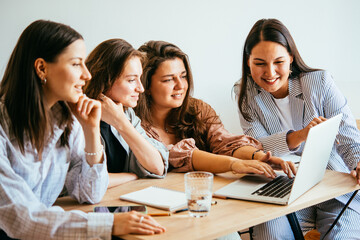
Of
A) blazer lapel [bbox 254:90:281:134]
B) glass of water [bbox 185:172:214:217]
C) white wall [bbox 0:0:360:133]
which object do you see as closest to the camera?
glass of water [bbox 185:172:214:217]

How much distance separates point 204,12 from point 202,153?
1.50m

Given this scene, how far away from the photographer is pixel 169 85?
2.18m

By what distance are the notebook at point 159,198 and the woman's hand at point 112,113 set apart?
1.03ft

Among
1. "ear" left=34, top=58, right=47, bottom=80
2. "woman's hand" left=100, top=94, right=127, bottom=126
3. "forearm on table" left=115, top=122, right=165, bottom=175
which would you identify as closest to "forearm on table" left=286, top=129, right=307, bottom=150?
"forearm on table" left=115, top=122, right=165, bottom=175

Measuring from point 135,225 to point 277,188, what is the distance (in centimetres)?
59

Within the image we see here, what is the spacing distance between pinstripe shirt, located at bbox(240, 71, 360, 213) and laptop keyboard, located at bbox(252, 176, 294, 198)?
406 millimetres

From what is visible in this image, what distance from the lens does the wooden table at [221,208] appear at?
1219 millimetres

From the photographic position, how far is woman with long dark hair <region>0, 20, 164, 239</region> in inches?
47.5

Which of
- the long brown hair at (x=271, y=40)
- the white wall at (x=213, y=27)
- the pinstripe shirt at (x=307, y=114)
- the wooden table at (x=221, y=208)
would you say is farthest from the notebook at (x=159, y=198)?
the white wall at (x=213, y=27)

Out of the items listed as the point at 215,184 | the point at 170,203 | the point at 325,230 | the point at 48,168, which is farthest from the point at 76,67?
the point at 325,230

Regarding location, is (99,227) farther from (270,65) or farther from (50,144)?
(270,65)

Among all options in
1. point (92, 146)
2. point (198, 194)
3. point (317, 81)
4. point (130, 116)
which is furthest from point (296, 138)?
point (92, 146)

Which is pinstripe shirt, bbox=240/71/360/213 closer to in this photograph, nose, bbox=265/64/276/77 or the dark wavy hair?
nose, bbox=265/64/276/77

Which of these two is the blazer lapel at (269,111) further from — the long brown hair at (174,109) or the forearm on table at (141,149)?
the forearm on table at (141,149)
